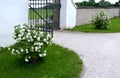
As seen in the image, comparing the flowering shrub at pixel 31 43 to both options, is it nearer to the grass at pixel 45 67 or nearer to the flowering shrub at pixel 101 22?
the grass at pixel 45 67

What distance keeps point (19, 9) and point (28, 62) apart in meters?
2.43

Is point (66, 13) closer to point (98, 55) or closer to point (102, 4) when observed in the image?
point (98, 55)

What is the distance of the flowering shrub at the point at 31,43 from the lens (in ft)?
27.8

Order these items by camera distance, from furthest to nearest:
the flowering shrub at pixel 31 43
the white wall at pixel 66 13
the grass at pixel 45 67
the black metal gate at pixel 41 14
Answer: the white wall at pixel 66 13, the black metal gate at pixel 41 14, the flowering shrub at pixel 31 43, the grass at pixel 45 67

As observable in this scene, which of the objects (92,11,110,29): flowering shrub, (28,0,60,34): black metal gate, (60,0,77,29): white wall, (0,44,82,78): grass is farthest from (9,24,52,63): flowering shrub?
(92,11,110,29): flowering shrub

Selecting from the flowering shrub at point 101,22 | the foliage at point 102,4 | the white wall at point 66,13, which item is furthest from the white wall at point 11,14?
the foliage at point 102,4

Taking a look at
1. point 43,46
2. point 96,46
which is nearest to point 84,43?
point 96,46

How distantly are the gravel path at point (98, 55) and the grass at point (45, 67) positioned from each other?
28 cm

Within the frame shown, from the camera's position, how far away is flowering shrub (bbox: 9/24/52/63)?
8461 millimetres

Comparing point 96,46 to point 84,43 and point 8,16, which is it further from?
point 8,16

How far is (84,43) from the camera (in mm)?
12625

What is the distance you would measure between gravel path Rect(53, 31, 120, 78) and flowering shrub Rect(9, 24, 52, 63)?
1.14m

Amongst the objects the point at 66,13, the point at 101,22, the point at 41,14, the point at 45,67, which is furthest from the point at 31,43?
the point at 101,22

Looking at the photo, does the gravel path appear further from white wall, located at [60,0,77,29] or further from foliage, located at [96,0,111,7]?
foliage, located at [96,0,111,7]
